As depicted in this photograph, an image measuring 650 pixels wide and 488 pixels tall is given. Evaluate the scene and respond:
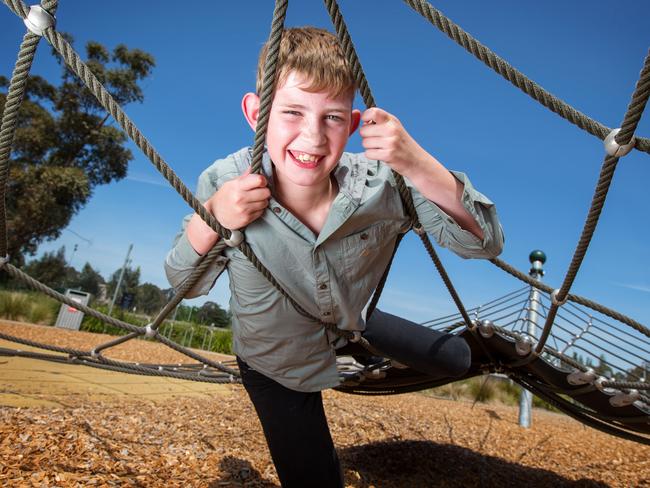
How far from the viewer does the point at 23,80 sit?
1023 millimetres

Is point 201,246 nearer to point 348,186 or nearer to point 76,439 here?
point 348,186

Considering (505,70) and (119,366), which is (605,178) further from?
(119,366)

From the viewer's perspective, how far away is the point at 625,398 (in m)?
1.96

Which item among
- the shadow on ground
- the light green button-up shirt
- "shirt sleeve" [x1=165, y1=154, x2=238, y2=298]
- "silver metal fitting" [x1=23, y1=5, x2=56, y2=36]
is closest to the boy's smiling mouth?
the light green button-up shirt

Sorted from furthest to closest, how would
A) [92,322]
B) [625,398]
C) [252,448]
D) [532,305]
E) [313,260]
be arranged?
[92,322] → [532,305] → [252,448] → [625,398] → [313,260]

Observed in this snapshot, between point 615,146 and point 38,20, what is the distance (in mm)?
1143

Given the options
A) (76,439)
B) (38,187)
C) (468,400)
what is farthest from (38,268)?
(76,439)

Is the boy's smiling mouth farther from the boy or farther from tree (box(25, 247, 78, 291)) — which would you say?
tree (box(25, 247, 78, 291))

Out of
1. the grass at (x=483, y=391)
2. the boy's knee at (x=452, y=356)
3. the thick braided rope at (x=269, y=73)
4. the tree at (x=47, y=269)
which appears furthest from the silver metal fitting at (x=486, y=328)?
the tree at (x=47, y=269)

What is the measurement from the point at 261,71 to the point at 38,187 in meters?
12.8

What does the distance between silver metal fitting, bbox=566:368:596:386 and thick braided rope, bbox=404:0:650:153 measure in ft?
4.34

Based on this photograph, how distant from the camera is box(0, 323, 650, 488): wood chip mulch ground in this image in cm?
182

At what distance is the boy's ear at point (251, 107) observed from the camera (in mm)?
1274

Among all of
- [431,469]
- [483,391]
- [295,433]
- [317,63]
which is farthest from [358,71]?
[483,391]
